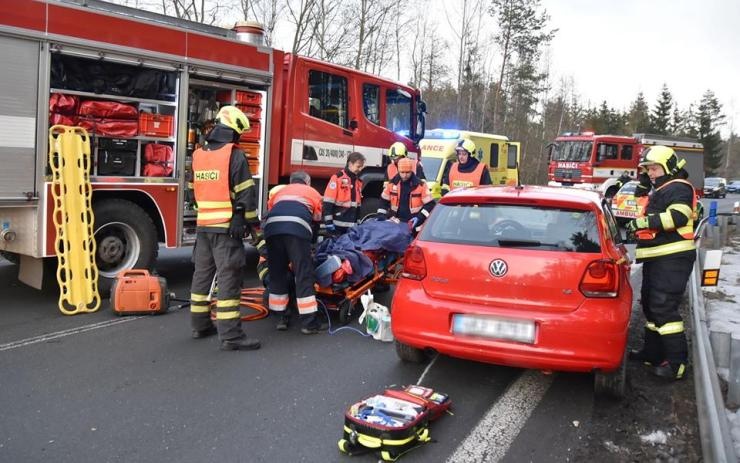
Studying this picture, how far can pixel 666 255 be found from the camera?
182 inches

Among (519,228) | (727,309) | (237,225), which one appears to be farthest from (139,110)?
(727,309)

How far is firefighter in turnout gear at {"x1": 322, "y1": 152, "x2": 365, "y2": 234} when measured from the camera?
724cm

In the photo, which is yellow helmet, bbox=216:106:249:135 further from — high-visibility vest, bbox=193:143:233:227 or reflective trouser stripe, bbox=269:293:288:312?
reflective trouser stripe, bbox=269:293:288:312

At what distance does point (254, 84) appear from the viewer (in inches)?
300

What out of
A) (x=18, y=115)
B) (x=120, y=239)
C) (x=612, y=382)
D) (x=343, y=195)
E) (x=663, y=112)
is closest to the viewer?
(x=612, y=382)

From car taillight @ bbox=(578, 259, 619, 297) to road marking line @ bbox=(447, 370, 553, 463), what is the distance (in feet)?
→ 2.86

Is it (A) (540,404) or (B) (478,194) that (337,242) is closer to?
(B) (478,194)

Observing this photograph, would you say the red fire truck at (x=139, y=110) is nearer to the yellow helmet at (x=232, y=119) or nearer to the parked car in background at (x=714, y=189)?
the yellow helmet at (x=232, y=119)

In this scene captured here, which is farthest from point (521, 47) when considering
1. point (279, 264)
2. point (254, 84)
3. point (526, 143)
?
point (279, 264)

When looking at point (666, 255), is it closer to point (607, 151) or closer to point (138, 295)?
point (138, 295)

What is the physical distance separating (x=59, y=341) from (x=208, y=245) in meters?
1.45

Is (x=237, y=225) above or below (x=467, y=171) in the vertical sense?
below

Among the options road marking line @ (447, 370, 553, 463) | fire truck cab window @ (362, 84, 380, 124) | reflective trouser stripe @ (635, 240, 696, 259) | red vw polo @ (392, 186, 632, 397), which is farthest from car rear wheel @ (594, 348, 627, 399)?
fire truck cab window @ (362, 84, 380, 124)

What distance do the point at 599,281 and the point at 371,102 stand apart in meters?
6.21
